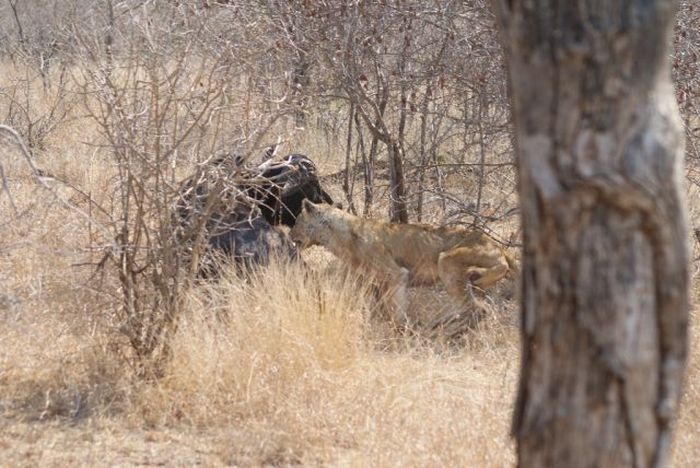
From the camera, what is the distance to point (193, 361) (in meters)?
5.81

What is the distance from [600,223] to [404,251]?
5.74 metres

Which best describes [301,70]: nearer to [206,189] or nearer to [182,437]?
[206,189]

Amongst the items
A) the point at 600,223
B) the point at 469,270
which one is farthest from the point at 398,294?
the point at 600,223

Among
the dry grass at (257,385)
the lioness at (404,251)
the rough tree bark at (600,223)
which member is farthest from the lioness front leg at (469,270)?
the rough tree bark at (600,223)

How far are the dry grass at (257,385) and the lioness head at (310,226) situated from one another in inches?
39.6

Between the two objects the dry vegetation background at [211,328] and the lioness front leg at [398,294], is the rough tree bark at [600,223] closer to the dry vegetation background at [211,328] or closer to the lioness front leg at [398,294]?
the dry vegetation background at [211,328]

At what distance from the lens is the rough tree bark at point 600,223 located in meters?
2.40

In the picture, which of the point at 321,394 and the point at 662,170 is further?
the point at 321,394

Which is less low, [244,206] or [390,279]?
[244,206]

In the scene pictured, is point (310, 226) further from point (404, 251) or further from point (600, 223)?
point (600, 223)

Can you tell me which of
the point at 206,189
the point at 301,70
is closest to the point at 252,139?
the point at 206,189

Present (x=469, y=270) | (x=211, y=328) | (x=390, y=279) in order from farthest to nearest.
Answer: (x=390, y=279) → (x=469, y=270) → (x=211, y=328)

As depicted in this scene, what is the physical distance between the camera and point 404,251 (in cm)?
819

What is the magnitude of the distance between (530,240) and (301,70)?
6847mm
